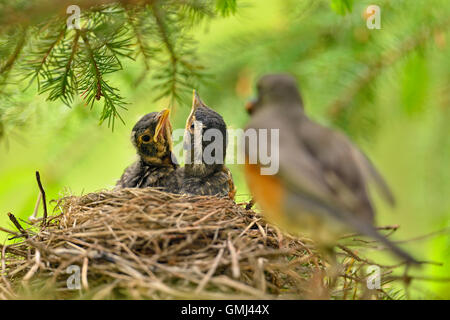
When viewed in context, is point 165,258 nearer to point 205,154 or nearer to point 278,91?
point 278,91

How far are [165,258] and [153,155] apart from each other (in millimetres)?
1527

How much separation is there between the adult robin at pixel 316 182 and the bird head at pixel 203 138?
1.17m

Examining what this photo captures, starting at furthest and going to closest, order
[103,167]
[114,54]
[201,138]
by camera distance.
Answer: [103,167], [201,138], [114,54]

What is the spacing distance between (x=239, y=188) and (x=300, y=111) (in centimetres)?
174

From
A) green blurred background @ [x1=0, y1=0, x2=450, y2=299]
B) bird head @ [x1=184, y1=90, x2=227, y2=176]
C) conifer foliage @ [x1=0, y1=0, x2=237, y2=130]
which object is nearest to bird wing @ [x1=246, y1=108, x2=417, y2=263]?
conifer foliage @ [x1=0, y1=0, x2=237, y2=130]

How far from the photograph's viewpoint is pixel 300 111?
2344 millimetres

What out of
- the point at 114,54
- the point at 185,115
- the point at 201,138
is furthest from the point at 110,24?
the point at 185,115

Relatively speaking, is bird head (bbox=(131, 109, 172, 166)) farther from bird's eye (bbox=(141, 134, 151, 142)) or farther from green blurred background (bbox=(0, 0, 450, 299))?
green blurred background (bbox=(0, 0, 450, 299))

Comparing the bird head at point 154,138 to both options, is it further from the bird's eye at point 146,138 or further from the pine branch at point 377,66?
the pine branch at point 377,66

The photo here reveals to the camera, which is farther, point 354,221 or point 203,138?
point 203,138

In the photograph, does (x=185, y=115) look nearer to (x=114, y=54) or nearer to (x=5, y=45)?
(x=114, y=54)

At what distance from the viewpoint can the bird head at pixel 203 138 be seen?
11.2ft

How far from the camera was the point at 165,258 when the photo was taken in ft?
7.31

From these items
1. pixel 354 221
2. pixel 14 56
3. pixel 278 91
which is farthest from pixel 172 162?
pixel 354 221
